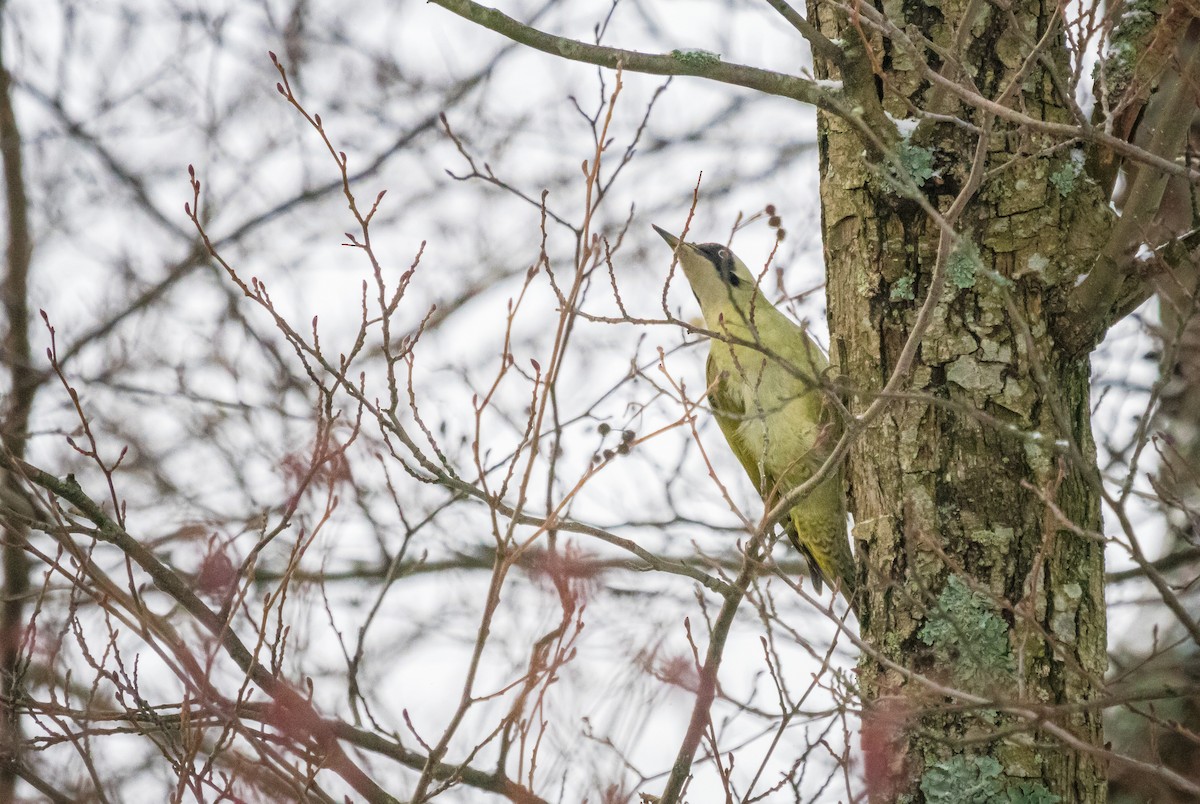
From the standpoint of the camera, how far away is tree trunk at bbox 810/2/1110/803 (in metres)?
3.38

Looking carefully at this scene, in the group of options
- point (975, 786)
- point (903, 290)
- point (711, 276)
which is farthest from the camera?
point (711, 276)

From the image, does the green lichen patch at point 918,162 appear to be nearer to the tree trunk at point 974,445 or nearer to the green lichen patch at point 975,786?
the tree trunk at point 974,445

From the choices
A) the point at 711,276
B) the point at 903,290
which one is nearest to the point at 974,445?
the point at 903,290

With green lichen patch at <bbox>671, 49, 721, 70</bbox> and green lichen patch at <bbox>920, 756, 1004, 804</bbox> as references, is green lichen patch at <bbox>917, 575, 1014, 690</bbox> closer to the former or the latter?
green lichen patch at <bbox>920, 756, 1004, 804</bbox>

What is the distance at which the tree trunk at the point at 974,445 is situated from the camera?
11.1 ft

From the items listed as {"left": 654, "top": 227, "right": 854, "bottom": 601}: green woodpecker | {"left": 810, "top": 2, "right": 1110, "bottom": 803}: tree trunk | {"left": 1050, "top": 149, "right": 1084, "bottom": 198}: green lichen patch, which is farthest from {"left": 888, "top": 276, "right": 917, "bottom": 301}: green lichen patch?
{"left": 654, "top": 227, "right": 854, "bottom": 601}: green woodpecker

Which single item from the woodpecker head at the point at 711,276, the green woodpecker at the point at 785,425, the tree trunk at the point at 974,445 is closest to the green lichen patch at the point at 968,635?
the tree trunk at the point at 974,445

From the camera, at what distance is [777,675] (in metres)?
3.12

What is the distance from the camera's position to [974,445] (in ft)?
11.7

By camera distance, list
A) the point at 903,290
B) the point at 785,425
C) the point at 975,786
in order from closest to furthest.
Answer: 1. the point at 975,786
2. the point at 903,290
3. the point at 785,425

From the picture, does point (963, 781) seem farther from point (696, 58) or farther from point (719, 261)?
point (719, 261)

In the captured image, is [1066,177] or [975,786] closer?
[975,786]

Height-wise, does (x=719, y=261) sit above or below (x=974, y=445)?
above

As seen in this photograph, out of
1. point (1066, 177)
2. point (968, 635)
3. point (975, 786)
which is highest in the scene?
point (1066, 177)
